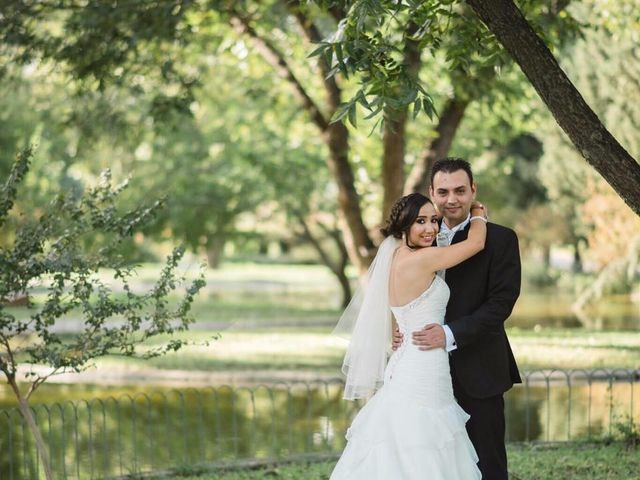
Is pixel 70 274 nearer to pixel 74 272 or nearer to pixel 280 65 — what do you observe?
pixel 74 272

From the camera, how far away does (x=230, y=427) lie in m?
12.7

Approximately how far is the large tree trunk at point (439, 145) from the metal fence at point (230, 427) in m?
2.91

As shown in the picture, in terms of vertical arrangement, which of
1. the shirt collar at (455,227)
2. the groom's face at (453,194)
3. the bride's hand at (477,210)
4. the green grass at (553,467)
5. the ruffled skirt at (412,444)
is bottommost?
the green grass at (553,467)

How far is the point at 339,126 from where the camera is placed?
496 inches

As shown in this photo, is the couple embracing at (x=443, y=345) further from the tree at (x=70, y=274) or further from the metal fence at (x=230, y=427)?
the metal fence at (x=230, y=427)

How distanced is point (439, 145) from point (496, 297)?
287 inches

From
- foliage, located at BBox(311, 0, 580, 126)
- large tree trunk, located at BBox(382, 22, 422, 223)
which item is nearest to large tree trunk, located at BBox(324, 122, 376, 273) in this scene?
large tree trunk, located at BBox(382, 22, 422, 223)

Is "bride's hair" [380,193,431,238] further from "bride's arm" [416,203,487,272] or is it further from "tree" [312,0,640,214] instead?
"tree" [312,0,640,214]

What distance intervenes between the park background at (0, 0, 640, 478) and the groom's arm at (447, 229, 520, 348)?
83 centimetres

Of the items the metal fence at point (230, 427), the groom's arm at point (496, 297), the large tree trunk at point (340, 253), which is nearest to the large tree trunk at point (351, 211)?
the metal fence at point (230, 427)

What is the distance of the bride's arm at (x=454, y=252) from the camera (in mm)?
5691

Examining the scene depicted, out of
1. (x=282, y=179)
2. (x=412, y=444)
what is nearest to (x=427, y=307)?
(x=412, y=444)

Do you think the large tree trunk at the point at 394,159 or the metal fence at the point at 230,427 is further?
the large tree trunk at the point at 394,159

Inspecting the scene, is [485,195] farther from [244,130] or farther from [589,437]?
[589,437]
